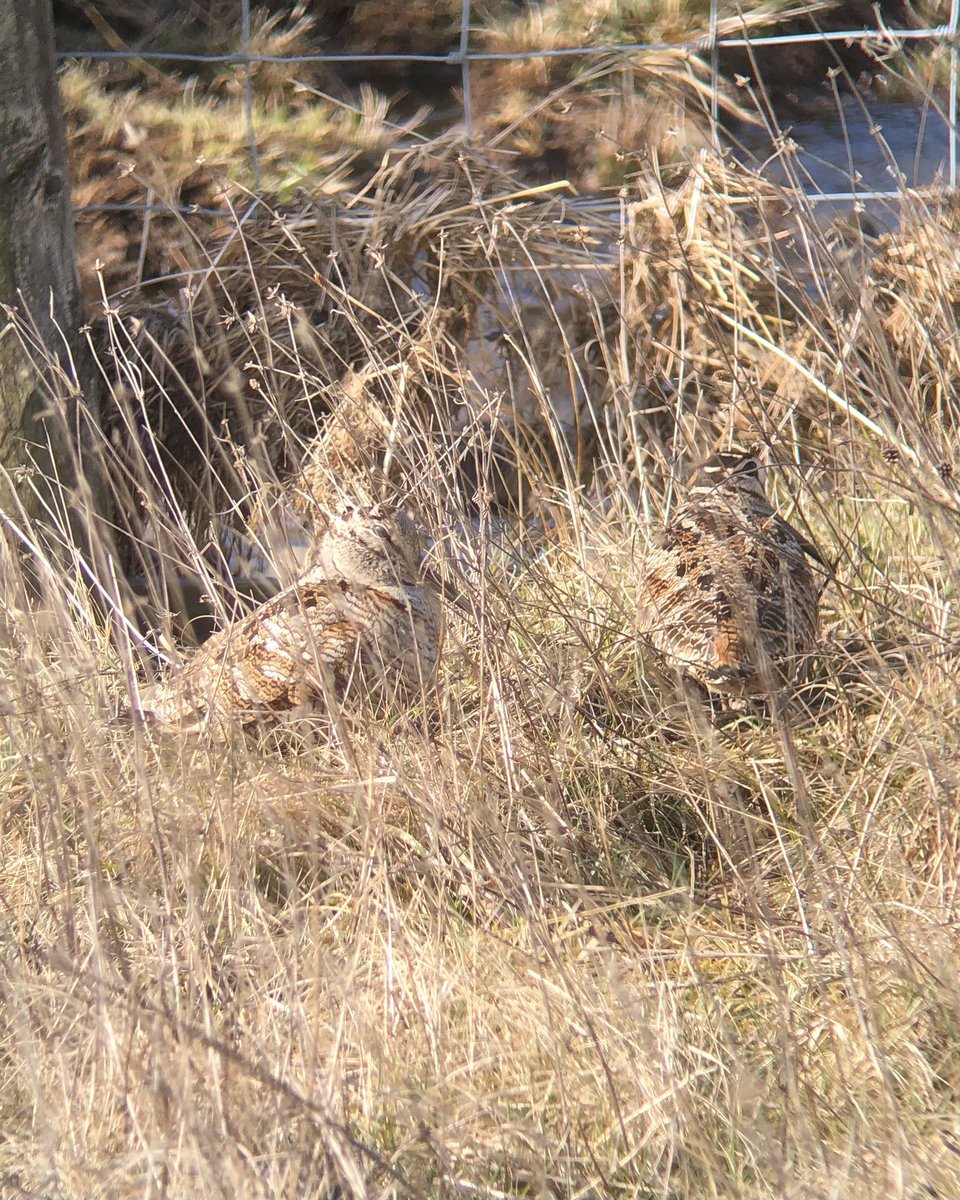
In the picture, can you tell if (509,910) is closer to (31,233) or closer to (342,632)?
(342,632)

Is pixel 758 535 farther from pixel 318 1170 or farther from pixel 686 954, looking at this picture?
pixel 318 1170

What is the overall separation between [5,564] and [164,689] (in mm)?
531

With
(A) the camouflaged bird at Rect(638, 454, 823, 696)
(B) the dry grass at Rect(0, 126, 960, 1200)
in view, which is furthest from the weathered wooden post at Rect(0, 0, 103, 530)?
(A) the camouflaged bird at Rect(638, 454, 823, 696)

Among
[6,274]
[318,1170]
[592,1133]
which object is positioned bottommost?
[592,1133]

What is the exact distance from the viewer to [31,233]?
11.9ft

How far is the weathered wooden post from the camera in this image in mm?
3496

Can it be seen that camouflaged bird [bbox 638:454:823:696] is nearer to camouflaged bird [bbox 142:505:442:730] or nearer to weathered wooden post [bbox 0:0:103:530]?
camouflaged bird [bbox 142:505:442:730]

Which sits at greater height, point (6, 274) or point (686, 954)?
point (6, 274)

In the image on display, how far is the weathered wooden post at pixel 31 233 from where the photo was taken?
3496mm

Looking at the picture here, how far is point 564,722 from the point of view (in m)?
2.67

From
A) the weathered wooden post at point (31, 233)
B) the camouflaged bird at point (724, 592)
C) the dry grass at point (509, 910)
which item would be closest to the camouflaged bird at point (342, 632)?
the dry grass at point (509, 910)

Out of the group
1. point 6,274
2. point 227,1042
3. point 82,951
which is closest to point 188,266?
point 6,274

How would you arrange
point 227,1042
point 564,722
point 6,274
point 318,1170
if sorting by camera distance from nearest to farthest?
point 318,1170, point 227,1042, point 564,722, point 6,274

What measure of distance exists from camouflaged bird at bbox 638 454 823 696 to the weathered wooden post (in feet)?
5.03
